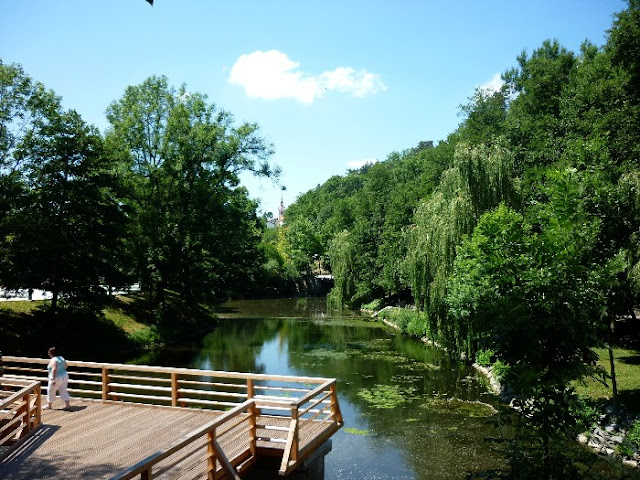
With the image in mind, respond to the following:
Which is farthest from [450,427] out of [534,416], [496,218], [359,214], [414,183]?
[359,214]

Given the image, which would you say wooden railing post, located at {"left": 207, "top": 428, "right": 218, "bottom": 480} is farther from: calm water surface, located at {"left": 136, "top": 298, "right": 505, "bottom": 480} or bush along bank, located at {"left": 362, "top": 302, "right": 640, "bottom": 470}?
bush along bank, located at {"left": 362, "top": 302, "right": 640, "bottom": 470}

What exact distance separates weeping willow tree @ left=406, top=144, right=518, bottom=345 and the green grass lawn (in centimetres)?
508

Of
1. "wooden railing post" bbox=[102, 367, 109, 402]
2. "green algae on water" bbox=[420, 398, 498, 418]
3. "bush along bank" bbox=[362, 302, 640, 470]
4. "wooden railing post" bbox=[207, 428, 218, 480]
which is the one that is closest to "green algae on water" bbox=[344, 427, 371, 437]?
"green algae on water" bbox=[420, 398, 498, 418]

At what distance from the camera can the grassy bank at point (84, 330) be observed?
22828 mm

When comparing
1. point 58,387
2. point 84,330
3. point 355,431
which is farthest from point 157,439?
point 84,330

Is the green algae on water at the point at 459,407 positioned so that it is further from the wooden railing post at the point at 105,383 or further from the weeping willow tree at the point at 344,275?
the weeping willow tree at the point at 344,275

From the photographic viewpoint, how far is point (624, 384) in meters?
17.0

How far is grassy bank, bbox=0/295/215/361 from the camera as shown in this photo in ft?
74.9

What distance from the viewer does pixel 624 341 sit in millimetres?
23797

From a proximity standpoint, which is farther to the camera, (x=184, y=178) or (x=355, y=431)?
(x=184, y=178)

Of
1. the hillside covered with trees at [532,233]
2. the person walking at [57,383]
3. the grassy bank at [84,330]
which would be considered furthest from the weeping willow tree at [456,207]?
Result: the grassy bank at [84,330]

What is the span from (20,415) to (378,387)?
1358 cm

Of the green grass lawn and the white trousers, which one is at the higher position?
the white trousers

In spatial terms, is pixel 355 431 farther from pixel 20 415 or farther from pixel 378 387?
pixel 20 415
